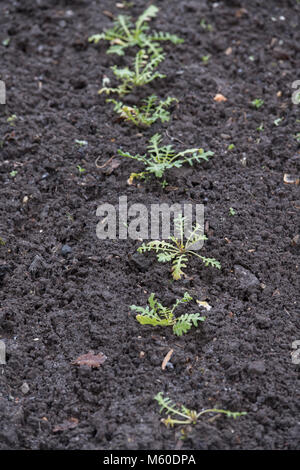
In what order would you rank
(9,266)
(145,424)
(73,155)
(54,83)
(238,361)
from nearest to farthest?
(145,424), (238,361), (9,266), (73,155), (54,83)

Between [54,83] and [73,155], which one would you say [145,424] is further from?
[54,83]

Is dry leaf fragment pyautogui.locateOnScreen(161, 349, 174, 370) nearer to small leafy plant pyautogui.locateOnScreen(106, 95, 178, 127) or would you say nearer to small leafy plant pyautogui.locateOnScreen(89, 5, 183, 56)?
small leafy plant pyautogui.locateOnScreen(106, 95, 178, 127)

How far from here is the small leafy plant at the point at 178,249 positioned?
3.14 m

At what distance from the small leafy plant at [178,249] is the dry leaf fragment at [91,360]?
1.92 feet

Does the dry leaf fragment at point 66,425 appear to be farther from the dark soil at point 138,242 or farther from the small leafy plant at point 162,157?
the small leafy plant at point 162,157

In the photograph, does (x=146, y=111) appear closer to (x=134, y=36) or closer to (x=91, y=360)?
(x=134, y=36)

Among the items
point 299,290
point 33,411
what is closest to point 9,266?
point 33,411

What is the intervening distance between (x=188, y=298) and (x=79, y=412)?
0.78 m

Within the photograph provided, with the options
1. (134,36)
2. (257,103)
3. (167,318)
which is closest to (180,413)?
(167,318)

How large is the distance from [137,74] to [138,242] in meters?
1.38

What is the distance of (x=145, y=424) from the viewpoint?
262cm

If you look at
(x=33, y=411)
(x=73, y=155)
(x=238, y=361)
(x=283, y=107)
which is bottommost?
(x=33, y=411)

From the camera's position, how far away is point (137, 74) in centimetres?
406

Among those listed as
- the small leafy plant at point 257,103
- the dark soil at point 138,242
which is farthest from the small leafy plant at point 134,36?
the small leafy plant at point 257,103
